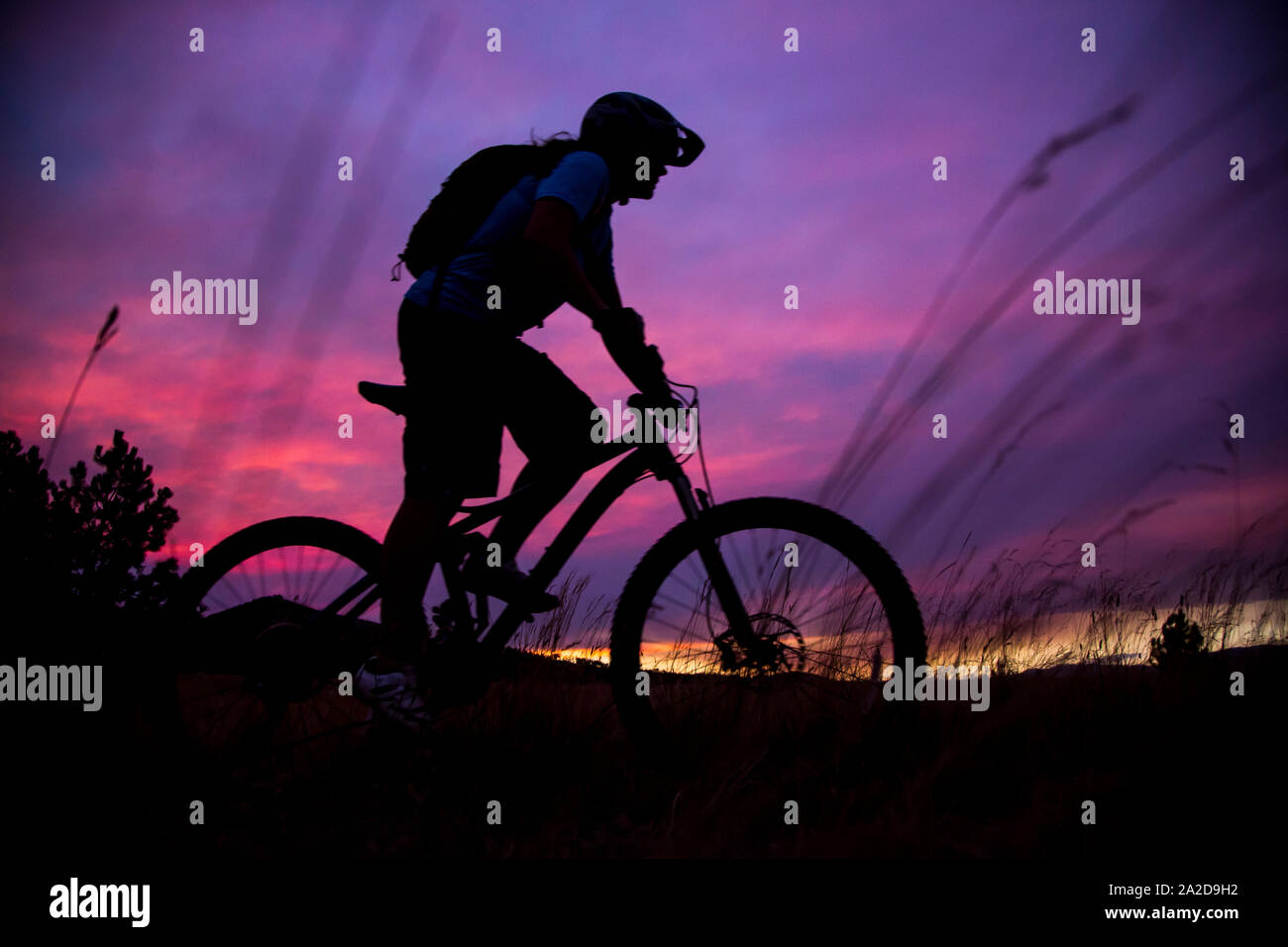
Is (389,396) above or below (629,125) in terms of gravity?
below

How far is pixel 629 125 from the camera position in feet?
9.50

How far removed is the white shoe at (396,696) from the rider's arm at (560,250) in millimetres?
1399

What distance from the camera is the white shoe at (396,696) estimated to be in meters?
2.68

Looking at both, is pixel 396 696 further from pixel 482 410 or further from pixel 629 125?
pixel 629 125

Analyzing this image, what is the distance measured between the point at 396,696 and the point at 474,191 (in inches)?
71.5

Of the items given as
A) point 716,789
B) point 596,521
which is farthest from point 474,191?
point 716,789

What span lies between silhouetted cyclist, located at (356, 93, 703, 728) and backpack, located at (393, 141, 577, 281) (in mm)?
45

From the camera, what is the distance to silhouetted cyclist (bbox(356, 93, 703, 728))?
2781 millimetres

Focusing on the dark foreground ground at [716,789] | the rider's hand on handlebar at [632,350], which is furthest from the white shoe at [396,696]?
the rider's hand on handlebar at [632,350]

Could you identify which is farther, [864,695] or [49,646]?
[49,646]

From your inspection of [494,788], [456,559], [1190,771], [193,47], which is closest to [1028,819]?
[1190,771]
